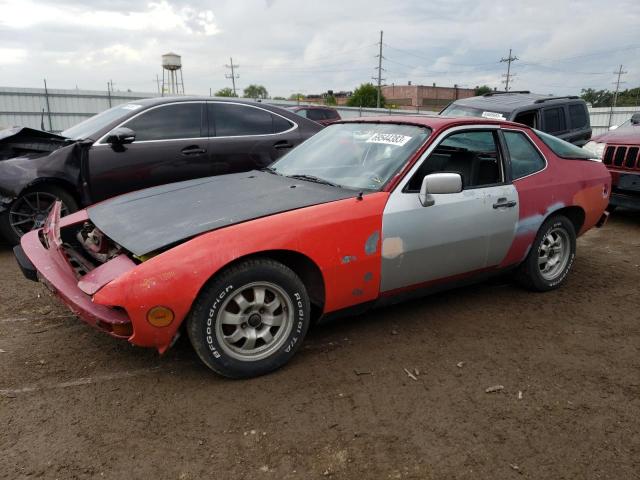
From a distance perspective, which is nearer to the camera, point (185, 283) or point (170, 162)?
point (185, 283)

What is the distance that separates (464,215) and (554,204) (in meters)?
1.18

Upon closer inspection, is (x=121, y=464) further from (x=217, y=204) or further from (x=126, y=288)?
(x=217, y=204)

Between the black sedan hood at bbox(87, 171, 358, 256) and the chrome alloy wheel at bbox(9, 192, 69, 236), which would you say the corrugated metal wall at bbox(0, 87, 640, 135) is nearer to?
the chrome alloy wheel at bbox(9, 192, 69, 236)

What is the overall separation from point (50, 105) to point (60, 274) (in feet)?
64.9

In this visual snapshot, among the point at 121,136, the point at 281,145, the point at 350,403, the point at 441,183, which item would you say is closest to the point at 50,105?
the point at 281,145

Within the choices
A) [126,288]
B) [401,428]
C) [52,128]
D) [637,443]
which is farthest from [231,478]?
[52,128]

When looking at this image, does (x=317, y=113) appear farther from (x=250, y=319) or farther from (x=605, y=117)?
(x=605, y=117)

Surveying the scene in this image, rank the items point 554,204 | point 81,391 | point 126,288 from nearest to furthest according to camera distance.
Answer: point 126,288 < point 81,391 < point 554,204

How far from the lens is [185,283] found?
2.57 meters

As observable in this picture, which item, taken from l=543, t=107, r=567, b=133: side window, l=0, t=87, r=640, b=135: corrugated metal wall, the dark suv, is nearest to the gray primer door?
the dark suv

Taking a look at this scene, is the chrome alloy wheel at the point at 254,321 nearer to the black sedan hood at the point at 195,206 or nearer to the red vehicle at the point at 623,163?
the black sedan hood at the point at 195,206

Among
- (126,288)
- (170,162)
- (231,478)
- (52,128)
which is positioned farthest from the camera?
(52,128)

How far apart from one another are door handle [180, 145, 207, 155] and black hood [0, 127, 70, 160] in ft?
4.03

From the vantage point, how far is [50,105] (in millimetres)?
19625
